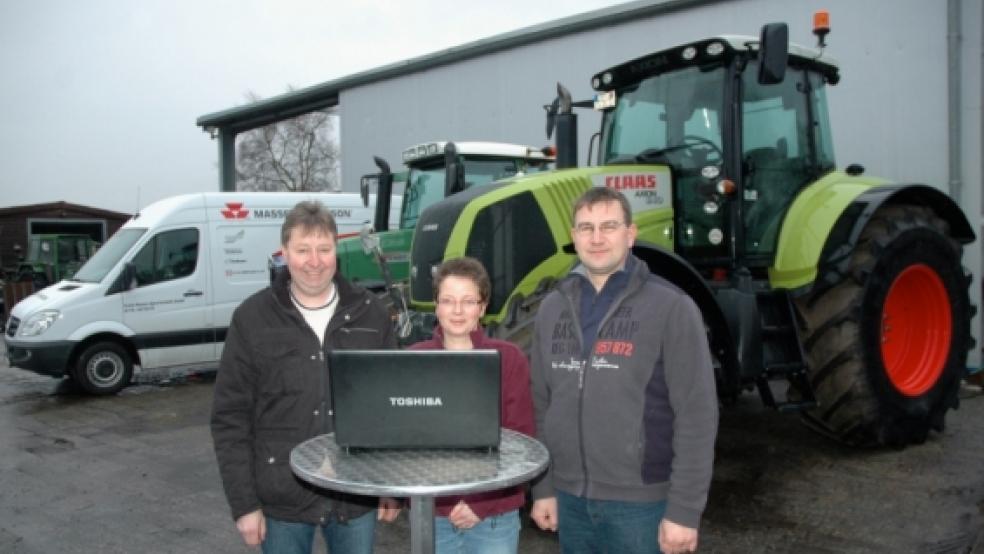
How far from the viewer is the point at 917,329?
20.5 ft

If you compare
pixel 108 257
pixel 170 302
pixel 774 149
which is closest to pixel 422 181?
pixel 170 302

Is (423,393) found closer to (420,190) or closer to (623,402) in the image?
(623,402)

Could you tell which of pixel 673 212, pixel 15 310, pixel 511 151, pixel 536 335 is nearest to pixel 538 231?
pixel 673 212

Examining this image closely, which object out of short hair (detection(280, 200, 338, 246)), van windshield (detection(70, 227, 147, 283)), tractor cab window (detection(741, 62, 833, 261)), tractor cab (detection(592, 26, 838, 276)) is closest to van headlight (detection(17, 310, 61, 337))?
van windshield (detection(70, 227, 147, 283))

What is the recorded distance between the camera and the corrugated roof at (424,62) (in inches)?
447

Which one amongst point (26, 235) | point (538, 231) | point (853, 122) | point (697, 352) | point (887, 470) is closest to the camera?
point (697, 352)

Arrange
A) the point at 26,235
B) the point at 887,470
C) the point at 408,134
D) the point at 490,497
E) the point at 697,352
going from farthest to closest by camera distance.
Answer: the point at 26,235
the point at 408,134
the point at 887,470
the point at 490,497
the point at 697,352

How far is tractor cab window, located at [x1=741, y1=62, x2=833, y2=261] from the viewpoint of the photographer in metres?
5.36

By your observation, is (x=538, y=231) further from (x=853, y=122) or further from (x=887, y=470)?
(x=853, y=122)

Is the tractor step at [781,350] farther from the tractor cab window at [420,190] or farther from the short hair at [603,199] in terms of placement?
the tractor cab window at [420,190]

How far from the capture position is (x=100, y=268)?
9.64 metres

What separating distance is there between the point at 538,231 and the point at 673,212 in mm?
1032

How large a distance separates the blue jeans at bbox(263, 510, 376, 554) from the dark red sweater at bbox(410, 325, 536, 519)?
28 centimetres

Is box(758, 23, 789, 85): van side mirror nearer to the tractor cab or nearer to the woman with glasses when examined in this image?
the tractor cab
